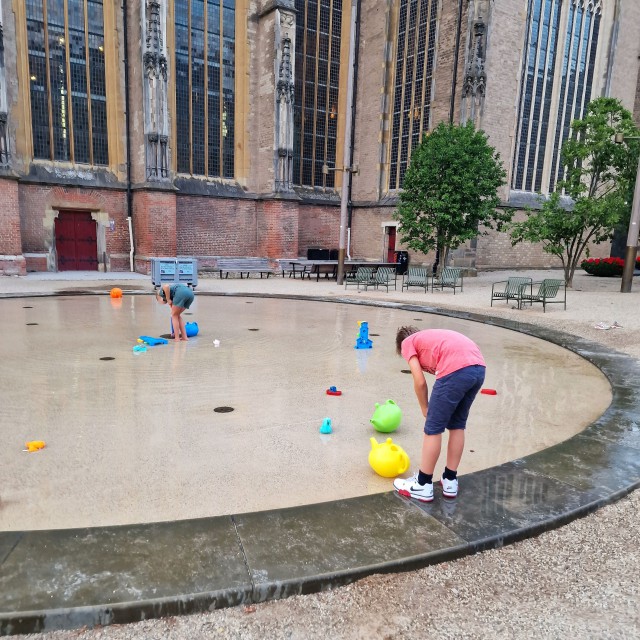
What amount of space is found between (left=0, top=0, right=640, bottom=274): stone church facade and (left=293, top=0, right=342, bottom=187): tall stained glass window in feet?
0.29

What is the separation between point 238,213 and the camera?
25.1 meters

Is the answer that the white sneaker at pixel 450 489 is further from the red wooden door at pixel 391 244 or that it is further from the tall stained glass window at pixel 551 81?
the tall stained glass window at pixel 551 81

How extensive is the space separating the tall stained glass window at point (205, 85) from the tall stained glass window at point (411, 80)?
8.67 metres

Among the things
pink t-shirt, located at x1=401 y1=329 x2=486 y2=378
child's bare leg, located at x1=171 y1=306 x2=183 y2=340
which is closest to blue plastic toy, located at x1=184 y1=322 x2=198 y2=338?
child's bare leg, located at x1=171 y1=306 x2=183 y2=340

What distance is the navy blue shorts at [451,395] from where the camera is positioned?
3.39m

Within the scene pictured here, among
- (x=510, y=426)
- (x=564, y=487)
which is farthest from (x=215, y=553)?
(x=510, y=426)

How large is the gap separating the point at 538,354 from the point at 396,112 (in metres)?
21.8

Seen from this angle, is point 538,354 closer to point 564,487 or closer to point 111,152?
point 564,487

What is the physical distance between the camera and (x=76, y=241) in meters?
22.5

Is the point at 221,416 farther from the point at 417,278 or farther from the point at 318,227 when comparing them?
the point at 318,227

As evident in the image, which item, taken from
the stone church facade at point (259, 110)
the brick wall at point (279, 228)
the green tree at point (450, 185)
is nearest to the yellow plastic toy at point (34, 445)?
the stone church facade at point (259, 110)

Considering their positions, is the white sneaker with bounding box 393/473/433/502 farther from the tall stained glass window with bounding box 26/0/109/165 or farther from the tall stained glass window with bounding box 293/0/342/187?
the tall stained glass window with bounding box 293/0/342/187

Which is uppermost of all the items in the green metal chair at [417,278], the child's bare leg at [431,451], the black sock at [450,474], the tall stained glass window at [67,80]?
the tall stained glass window at [67,80]

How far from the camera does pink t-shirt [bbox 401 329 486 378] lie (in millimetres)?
3395
